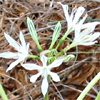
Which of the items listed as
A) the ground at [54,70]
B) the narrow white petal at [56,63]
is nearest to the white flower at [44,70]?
the narrow white petal at [56,63]

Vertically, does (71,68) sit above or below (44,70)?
below

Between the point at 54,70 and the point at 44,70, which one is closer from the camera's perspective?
the point at 44,70

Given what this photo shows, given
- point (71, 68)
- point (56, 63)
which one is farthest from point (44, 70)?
point (71, 68)

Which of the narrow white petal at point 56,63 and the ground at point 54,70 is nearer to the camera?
the narrow white petal at point 56,63

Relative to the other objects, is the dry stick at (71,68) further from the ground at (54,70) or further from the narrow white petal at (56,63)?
the narrow white petal at (56,63)

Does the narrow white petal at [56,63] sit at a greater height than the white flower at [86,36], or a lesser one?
lesser

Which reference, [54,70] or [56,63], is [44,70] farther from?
[54,70]

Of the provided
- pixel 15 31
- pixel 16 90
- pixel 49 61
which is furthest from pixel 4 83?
pixel 49 61

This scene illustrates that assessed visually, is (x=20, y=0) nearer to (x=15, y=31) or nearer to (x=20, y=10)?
(x=20, y=10)
